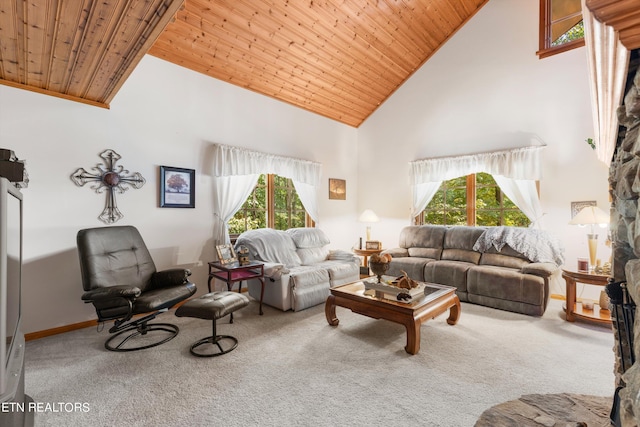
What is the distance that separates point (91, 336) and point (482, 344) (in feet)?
11.8

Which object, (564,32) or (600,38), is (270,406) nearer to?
(600,38)

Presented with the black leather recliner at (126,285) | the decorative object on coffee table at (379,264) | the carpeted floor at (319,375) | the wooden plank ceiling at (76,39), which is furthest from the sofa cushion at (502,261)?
the wooden plank ceiling at (76,39)

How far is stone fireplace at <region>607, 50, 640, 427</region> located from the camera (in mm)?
888

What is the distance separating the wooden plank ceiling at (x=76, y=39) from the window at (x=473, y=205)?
183 inches

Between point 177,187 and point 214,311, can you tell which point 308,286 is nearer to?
point 214,311

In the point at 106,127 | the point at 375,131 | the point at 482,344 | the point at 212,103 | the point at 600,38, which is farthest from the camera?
the point at 375,131

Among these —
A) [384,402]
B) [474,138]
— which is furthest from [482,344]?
[474,138]

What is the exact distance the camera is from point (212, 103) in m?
4.02

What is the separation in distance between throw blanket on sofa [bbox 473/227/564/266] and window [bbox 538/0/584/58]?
251 cm

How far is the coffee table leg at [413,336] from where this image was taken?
2389mm

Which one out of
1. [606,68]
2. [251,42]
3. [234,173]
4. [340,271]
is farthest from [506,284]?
[251,42]

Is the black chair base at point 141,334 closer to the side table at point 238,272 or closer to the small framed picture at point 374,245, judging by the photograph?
the side table at point 238,272

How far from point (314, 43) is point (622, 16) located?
12.8ft

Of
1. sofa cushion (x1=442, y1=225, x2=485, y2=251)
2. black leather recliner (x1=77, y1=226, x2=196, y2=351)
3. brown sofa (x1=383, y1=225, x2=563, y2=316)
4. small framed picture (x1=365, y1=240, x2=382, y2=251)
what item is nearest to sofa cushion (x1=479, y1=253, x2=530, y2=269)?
brown sofa (x1=383, y1=225, x2=563, y2=316)
